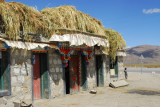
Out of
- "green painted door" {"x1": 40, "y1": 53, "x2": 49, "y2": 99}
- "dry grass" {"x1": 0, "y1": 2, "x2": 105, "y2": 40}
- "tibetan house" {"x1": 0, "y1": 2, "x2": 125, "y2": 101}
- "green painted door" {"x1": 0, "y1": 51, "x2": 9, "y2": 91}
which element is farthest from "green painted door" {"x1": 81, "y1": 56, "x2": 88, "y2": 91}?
"green painted door" {"x1": 0, "y1": 51, "x2": 9, "y2": 91}

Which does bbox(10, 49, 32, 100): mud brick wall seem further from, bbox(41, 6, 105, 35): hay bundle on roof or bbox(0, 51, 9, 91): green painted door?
bbox(41, 6, 105, 35): hay bundle on roof

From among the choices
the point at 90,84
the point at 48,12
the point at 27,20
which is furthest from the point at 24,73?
the point at 90,84

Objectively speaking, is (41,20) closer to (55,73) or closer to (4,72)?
(55,73)

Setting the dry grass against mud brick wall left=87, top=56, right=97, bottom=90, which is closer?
the dry grass

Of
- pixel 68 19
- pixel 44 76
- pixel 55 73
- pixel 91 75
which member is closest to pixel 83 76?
pixel 91 75

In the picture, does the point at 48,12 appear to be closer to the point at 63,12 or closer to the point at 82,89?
the point at 63,12

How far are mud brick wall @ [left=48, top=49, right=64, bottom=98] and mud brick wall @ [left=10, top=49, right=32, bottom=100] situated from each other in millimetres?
1254

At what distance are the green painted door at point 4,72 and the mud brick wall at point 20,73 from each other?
0.18 metres

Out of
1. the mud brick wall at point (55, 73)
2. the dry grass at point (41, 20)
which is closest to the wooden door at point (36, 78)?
the mud brick wall at point (55, 73)

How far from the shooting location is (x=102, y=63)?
Result: 1287 cm

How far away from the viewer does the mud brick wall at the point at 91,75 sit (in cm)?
1149

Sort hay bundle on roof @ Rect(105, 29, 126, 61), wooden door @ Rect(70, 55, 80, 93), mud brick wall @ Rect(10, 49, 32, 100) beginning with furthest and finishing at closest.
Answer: hay bundle on roof @ Rect(105, 29, 126, 61) → wooden door @ Rect(70, 55, 80, 93) → mud brick wall @ Rect(10, 49, 32, 100)

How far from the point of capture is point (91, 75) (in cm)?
1177

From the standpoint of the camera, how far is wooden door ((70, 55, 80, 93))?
10646mm
